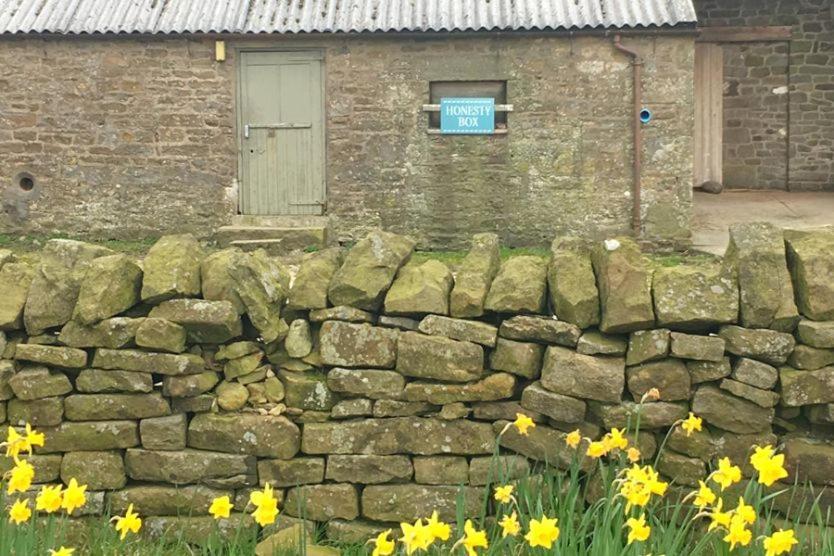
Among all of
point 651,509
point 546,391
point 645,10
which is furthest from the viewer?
point 645,10

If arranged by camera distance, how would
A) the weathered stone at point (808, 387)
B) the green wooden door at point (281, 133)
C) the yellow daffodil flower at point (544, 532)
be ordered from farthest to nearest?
→ the green wooden door at point (281, 133), the weathered stone at point (808, 387), the yellow daffodil flower at point (544, 532)

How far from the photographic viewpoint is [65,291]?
3.66m

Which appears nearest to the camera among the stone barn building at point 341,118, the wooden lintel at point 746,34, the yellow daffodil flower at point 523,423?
the yellow daffodil flower at point 523,423

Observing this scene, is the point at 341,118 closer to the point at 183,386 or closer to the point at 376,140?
the point at 376,140

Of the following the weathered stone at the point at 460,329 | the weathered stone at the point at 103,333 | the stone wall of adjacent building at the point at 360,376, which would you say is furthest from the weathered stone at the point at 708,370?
the weathered stone at the point at 103,333

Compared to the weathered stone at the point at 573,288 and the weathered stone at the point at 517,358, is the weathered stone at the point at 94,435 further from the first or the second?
the weathered stone at the point at 573,288

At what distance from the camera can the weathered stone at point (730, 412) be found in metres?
3.45

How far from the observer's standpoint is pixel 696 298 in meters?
3.47

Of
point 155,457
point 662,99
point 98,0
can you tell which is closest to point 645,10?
point 662,99

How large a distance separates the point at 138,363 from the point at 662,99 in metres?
8.85

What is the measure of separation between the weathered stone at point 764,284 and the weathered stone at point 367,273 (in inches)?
56.5

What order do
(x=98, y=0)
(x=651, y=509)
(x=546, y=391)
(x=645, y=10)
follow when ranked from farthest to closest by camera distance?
(x=98, y=0), (x=645, y=10), (x=546, y=391), (x=651, y=509)

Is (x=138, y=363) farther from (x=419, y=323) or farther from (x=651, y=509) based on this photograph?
(x=651, y=509)

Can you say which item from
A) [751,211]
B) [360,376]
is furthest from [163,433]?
[751,211]
